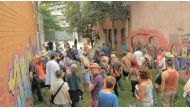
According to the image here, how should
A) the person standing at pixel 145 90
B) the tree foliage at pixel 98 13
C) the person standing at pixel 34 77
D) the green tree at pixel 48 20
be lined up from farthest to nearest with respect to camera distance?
the green tree at pixel 48 20 < the tree foliage at pixel 98 13 < the person standing at pixel 34 77 < the person standing at pixel 145 90

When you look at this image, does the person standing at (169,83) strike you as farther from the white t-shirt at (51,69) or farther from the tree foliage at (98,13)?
the tree foliage at (98,13)

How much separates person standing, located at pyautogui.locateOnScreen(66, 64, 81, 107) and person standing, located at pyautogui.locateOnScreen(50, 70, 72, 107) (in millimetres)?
676

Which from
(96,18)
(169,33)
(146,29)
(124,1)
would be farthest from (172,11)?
(96,18)

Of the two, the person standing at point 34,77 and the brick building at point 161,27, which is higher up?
the brick building at point 161,27

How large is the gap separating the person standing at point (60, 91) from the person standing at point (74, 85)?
676 millimetres

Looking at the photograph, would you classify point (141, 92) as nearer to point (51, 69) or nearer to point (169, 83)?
point (169, 83)

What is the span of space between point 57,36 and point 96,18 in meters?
29.3

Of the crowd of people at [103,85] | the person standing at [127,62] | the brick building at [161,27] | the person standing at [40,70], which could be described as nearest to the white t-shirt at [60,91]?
the crowd of people at [103,85]

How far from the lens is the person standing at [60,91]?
8.05m

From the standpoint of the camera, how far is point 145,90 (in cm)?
739

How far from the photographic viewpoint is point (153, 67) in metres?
21.5

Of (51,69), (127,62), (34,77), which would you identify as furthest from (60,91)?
(127,62)

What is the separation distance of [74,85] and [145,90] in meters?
2.24

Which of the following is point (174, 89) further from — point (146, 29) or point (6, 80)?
point (146, 29)
